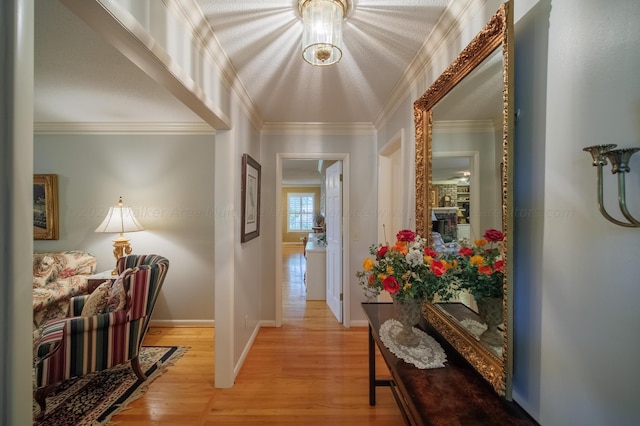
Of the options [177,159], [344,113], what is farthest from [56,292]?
[344,113]

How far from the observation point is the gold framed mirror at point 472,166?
0.88m

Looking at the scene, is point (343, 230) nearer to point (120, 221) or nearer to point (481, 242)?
point (481, 242)

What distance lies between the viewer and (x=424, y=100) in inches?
61.0

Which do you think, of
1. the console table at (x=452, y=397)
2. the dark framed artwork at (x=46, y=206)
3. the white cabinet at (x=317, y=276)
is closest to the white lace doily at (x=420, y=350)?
the console table at (x=452, y=397)

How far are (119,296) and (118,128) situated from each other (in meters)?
2.14

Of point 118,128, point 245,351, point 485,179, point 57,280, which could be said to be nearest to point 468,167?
point 485,179

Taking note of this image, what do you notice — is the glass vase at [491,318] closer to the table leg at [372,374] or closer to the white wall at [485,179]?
the white wall at [485,179]

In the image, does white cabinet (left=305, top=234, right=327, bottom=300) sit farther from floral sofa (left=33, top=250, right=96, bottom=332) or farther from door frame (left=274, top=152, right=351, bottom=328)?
floral sofa (left=33, top=250, right=96, bottom=332)

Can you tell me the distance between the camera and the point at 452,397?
3.05ft

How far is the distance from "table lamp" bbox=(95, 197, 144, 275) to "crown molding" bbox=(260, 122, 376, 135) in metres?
1.77

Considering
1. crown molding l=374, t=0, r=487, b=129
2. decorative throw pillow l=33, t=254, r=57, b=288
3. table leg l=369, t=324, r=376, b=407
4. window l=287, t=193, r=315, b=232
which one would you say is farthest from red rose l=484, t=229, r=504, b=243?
window l=287, t=193, r=315, b=232

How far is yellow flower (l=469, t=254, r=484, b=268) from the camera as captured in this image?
3.46 ft

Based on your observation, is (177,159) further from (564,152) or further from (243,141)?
(564,152)

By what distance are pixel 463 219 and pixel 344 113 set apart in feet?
6.13
